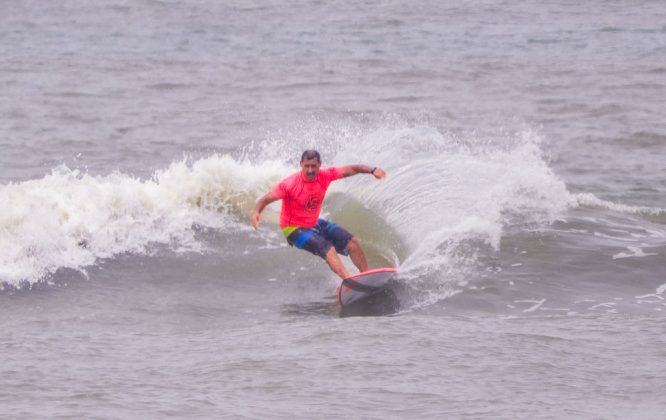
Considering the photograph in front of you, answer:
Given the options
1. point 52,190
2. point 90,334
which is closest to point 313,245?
point 90,334

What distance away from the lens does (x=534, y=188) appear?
15.7 m

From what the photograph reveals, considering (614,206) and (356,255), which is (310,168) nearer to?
(356,255)

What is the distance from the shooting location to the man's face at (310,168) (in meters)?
11.4

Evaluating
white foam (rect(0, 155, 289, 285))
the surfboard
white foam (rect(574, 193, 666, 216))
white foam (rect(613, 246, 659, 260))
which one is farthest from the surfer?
white foam (rect(574, 193, 666, 216))

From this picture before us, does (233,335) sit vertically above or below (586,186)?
below

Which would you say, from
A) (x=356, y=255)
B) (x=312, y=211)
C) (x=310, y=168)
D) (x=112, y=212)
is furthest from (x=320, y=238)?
(x=112, y=212)

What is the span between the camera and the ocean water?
25.3 ft

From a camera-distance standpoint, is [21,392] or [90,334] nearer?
[21,392]

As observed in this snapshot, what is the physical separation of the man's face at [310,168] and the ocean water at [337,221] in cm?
124

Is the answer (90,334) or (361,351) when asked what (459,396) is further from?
(90,334)

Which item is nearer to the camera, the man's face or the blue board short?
the man's face

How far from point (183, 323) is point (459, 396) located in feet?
12.3

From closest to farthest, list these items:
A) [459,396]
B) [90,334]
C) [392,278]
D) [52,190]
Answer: [459,396], [90,334], [392,278], [52,190]

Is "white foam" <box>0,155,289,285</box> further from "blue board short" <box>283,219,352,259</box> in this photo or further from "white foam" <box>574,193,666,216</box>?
"white foam" <box>574,193,666,216</box>
